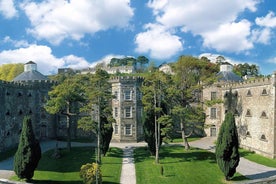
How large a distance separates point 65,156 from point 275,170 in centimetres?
1995

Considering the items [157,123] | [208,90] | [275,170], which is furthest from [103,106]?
[208,90]

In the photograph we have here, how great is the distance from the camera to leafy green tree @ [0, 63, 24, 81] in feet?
256

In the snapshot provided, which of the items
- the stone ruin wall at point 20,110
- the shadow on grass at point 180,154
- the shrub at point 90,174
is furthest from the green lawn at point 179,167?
the stone ruin wall at point 20,110

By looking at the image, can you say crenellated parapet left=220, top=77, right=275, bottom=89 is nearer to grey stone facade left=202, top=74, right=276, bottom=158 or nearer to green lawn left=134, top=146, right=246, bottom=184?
grey stone facade left=202, top=74, right=276, bottom=158

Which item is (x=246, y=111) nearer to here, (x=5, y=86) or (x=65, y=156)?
(x=65, y=156)

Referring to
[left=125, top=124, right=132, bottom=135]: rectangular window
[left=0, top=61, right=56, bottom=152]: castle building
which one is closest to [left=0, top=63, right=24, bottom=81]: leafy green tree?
[left=0, top=61, right=56, bottom=152]: castle building

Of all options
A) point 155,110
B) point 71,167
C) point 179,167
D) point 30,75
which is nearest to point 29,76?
point 30,75

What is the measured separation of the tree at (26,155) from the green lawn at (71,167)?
136 cm

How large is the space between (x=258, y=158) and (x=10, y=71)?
70173 mm

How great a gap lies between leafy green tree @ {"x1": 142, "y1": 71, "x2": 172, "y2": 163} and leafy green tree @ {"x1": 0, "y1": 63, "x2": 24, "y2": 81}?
59415mm

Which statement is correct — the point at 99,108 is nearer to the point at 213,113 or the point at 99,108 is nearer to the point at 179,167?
the point at 179,167

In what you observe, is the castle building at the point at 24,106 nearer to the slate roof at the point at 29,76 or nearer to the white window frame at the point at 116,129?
the slate roof at the point at 29,76

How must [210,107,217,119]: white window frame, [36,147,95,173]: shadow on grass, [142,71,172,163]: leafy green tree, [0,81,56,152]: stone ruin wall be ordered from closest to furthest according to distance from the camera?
[36,147,95,173]: shadow on grass
[142,71,172,163]: leafy green tree
[0,81,56,152]: stone ruin wall
[210,107,217,119]: white window frame

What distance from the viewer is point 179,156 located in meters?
30.3
